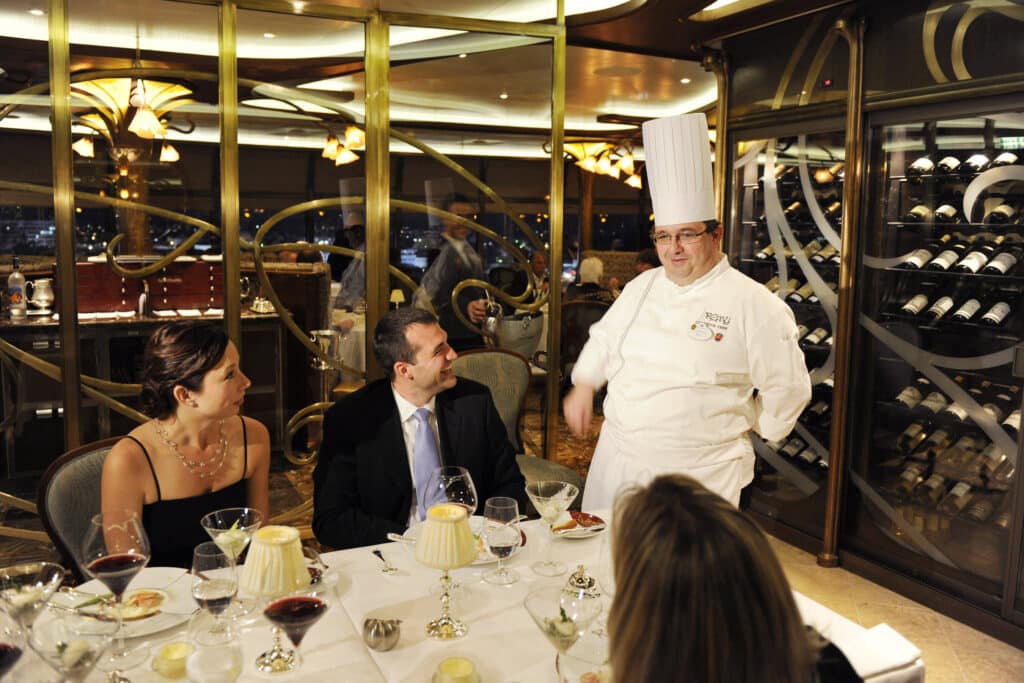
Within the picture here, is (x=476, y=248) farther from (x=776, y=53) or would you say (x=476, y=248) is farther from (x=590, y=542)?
(x=590, y=542)

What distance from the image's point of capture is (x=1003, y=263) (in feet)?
11.2

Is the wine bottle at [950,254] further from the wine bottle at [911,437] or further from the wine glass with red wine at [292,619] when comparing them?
the wine glass with red wine at [292,619]

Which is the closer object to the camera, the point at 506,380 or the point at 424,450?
the point at 424,450

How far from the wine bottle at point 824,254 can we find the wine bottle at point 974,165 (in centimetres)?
73

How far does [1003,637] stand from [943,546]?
50 centimetres

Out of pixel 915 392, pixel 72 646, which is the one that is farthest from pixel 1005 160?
pixel 72 646

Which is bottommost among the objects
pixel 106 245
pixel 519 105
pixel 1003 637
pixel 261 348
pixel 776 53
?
pixel 1003 637

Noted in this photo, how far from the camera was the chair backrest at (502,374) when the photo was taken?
12.3 ft

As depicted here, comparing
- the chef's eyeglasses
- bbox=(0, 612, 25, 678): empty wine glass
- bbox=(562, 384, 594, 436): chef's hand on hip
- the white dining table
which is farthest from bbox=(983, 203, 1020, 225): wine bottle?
bbox=(0, 612, 25, 678): empty wine glass

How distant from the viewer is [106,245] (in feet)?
11.3

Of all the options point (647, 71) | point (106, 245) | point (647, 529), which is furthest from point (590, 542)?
point (647, 71)

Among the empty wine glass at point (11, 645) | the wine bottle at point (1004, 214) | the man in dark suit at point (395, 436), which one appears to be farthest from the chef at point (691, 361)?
the empty wine glass at point (11, 645)

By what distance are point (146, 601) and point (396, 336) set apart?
1094 millimetres

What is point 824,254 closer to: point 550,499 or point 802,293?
point 802,293
